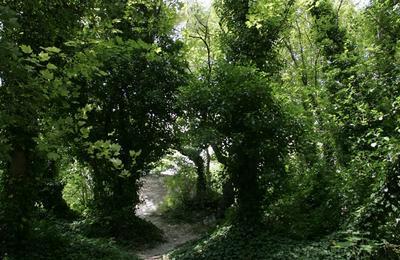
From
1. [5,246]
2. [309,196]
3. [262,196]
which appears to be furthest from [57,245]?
[309,196]

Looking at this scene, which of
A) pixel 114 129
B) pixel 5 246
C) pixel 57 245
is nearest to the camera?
pixel 5 246

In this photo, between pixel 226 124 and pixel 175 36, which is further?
pixel 175 36

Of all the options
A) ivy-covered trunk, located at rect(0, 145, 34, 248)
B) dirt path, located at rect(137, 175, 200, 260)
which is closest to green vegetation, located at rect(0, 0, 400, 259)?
ivy-covered trunk, located at rect(0, 145, 34, 248)

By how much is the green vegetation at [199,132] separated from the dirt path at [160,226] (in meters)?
0.44

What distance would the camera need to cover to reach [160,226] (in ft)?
47.4

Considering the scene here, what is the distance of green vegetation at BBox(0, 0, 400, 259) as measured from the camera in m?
2.70

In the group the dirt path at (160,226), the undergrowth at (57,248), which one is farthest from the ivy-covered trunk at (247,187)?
the undergrowth at (57,248)

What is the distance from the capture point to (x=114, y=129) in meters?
11.5

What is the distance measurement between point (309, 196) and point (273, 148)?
1.60 metres

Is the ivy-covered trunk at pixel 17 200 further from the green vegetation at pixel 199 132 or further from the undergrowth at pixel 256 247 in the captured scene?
the undergrowth at pixel 256 247

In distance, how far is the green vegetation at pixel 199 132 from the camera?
8.86 feet

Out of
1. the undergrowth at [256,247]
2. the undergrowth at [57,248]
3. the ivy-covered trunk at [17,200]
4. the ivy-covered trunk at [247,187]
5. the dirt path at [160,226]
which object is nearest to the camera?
the undergrowth at [256,247]

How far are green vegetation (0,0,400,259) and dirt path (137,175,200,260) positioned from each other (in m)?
A: 0.44

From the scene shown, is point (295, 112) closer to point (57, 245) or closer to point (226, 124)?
point (226, 124)
